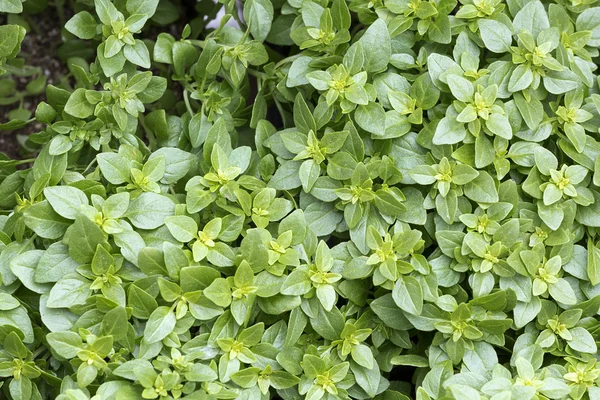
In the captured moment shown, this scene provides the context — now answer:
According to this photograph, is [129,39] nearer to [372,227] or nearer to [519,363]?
[372,227]

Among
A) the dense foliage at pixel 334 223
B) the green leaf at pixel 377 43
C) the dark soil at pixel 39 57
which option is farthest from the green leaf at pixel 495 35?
the dark soil at pixel 39 57

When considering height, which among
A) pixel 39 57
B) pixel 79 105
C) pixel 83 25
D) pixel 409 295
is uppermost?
pixel 83 25

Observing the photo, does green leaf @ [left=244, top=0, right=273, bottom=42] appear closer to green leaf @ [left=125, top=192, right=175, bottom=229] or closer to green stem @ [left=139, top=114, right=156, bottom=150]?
green stem @ [left=139, top=114, right=156, bottom=150]

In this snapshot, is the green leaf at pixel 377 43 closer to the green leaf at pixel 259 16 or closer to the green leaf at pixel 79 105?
the green leaf at pixel 259 16

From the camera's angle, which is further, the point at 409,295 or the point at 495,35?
the point at 495,35

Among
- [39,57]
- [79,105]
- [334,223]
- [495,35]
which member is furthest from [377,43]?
[39,57]

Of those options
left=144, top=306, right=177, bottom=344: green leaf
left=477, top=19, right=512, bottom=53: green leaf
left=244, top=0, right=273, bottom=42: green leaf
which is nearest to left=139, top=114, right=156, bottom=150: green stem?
left=244, top=0, right=273, bottom=42: green leaf

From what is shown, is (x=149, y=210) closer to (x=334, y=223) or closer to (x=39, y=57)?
(x=334, y=223)
